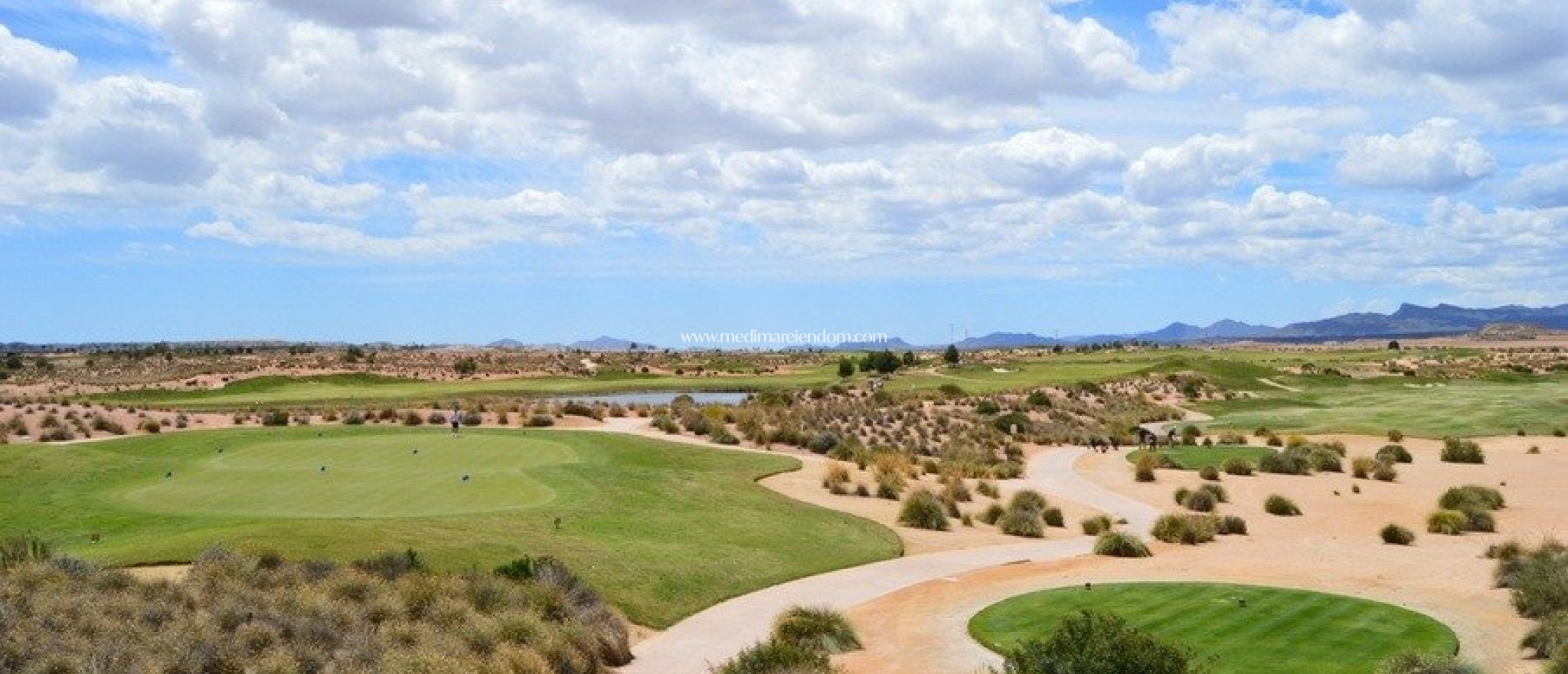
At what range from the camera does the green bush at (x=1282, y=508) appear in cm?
3706

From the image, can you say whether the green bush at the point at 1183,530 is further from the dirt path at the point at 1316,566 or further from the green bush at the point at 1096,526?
the green bush at the point at 1096,526

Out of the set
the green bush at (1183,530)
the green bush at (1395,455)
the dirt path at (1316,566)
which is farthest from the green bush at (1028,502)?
the green bush at (1395,455)

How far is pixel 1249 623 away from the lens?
2012 cm

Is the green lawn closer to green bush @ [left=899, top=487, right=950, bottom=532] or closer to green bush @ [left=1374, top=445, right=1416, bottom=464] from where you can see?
green bush @ [left=899, top=487, right=950, bottom=532]

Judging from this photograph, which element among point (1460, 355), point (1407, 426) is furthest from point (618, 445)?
point (1460, 355)

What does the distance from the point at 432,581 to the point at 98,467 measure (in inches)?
691

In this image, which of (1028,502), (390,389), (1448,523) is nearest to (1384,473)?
(1448,523)

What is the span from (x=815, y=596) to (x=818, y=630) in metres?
4.08

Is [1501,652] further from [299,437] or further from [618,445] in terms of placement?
[299,437]

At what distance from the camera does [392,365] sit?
103 meters

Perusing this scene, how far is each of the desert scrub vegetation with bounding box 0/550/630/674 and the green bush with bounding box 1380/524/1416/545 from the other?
72.3 feet

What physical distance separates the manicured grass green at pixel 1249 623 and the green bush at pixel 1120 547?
4.73m

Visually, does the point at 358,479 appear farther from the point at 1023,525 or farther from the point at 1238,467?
the point at 1238,467

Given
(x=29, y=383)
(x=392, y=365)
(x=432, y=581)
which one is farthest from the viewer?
(x=392, y=365)
